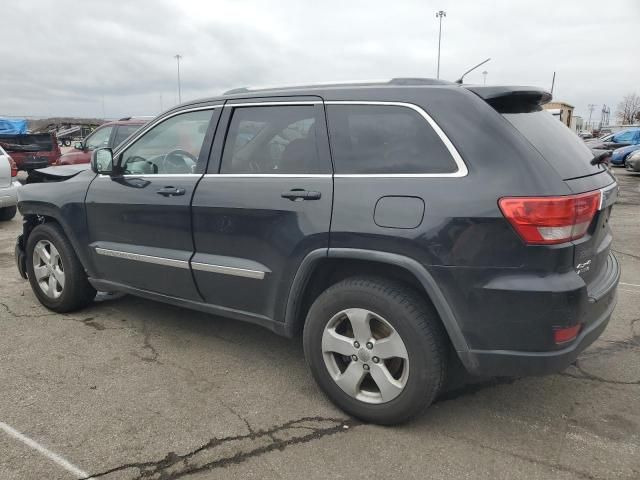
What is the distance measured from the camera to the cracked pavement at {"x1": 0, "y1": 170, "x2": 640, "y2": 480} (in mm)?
2559

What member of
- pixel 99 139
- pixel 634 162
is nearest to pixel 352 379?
pixel 99 139

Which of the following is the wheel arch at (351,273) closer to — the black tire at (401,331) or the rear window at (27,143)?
the black tire at (401,331)

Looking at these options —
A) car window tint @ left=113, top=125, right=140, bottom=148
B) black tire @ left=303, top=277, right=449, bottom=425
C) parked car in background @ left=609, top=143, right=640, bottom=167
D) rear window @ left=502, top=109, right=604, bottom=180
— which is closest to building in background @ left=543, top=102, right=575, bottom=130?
rear window @ left=502, top=109, right=604, bottom=180

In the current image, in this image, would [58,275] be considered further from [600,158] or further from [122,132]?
[122,132]

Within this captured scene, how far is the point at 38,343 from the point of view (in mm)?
3957

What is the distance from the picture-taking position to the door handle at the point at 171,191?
11.5 ft

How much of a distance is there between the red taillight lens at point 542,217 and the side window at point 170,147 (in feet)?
6.79

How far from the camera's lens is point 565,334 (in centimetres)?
246

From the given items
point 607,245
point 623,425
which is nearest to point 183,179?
point 607,245

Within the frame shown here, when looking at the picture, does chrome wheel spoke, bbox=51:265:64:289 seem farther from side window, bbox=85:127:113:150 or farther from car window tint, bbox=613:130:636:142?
car window tint, bbox=613:130:636:142

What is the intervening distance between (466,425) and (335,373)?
76 centimetres

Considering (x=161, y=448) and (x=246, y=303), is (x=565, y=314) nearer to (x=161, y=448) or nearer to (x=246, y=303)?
(x=246, y=303)

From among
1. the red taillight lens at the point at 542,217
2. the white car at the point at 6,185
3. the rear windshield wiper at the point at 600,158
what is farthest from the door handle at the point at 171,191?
the white car at the point at 6,185

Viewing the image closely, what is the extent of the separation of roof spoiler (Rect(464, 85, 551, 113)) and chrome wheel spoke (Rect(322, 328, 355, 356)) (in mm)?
1431
